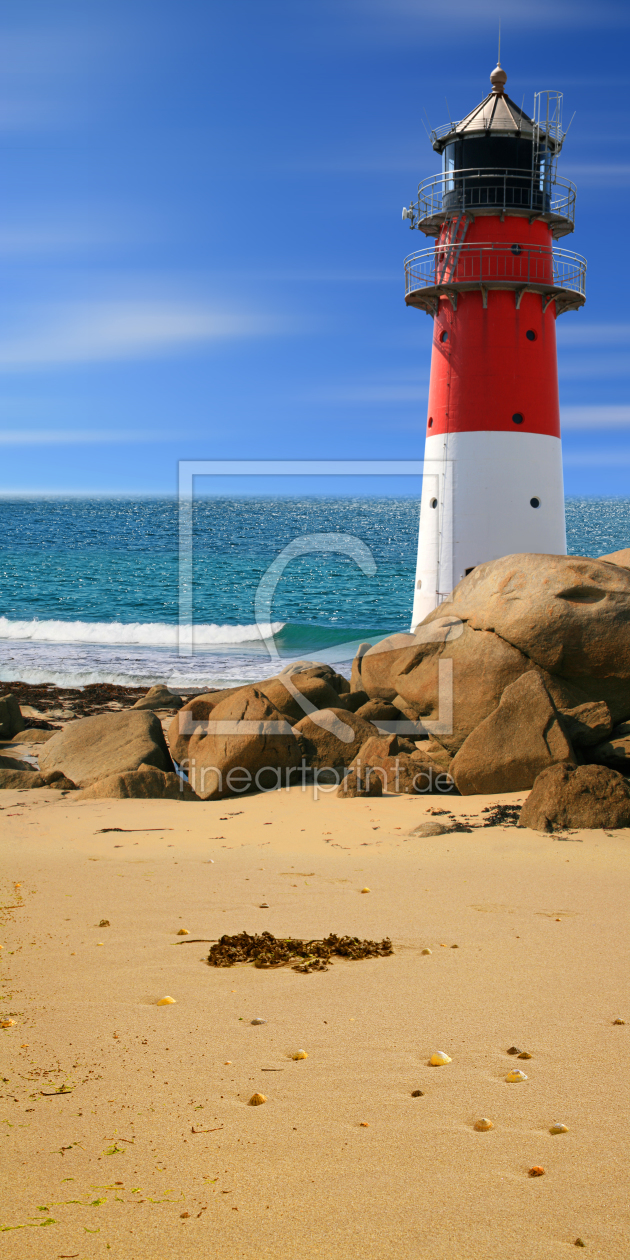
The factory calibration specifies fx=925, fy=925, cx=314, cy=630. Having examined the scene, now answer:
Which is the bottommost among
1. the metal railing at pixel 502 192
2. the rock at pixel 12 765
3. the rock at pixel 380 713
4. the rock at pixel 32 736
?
the rock at pixel 32 736

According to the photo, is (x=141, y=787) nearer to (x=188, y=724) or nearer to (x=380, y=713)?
(x=188, y=724)

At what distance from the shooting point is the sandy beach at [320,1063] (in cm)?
270

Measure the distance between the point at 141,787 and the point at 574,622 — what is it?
15.8ft

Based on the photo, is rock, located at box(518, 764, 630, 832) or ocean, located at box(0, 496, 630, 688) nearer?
rock, located at box(518, 764, 630, 832)

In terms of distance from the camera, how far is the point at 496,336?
1683 cm

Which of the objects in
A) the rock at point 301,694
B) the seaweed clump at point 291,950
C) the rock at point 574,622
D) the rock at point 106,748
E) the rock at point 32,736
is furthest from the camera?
the rock at point 32,736

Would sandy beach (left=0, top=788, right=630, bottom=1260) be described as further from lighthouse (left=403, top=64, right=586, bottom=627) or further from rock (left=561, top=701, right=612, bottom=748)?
lighthouse (left=403, top=64, right=586, bottom=627)

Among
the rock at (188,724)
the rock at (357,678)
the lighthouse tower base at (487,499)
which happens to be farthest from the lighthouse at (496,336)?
the rock at (188,724)

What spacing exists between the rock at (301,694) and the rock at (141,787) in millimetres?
1793

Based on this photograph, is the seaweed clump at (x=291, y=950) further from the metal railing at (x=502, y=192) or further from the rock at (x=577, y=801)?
the metal railing at (x=502, y=192)

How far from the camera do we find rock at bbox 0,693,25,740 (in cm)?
1360

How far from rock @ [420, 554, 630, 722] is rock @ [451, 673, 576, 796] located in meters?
1.07

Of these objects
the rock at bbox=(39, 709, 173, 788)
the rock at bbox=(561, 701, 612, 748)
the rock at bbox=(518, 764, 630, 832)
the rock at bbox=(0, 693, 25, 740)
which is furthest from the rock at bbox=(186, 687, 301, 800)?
the rock at bbox=(0, 693, 25, 740)

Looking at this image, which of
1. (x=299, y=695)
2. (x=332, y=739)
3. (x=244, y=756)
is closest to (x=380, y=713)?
(x=332, y=739)
